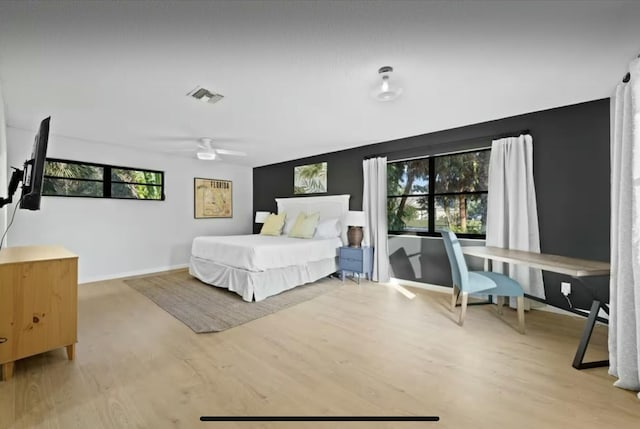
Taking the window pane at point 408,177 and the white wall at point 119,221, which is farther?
the window pane at point 408,177

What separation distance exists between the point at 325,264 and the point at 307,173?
6.43 feet

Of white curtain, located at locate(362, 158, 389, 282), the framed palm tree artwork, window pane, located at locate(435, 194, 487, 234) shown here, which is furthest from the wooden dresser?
window pane, located at locate(435, 194, 487, 234)

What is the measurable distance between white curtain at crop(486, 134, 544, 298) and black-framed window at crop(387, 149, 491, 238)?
249mm

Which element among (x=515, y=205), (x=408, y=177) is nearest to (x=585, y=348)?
(x=515, y=205)

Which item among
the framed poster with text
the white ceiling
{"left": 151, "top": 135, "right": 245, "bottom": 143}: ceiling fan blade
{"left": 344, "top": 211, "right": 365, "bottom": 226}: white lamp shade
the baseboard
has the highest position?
the white ceiling

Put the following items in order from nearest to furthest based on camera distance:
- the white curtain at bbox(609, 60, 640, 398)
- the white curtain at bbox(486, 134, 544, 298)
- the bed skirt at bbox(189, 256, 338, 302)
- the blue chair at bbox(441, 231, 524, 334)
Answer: the white curtain at bbox(609, 60, 640, 398) → the blue chair at bbox(441, 231, 524, 334) → the white curtain at bbox(486, 134, 544, 298) → the bed skirt at bbox(189, 256, 338, 302)

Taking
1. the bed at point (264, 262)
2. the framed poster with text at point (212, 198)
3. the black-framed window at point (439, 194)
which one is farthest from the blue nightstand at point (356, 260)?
the framed poster with text at point (212, 198)

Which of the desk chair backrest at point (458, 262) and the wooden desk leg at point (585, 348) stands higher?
the desk chair backrest at point (458, 262)

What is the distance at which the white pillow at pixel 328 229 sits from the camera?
181 inches

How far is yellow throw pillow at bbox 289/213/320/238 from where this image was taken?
4.55m

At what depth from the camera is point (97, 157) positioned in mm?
4312

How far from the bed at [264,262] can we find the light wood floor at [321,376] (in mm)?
708

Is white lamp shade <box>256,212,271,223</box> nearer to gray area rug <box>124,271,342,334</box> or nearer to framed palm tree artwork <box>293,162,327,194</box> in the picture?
framed palm tree artwork <box>293,162,327,194</box>

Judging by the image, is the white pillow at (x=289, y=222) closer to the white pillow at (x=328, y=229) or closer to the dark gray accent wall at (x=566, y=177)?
the white pillow at (x=328, y=229)
